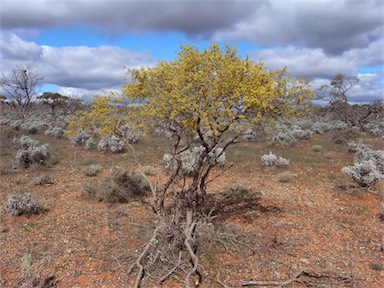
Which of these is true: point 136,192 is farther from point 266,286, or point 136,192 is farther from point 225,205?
point 266,286

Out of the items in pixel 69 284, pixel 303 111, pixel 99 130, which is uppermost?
pixel 303 111

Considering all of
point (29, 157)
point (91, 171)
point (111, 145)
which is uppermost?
point (111, 145)

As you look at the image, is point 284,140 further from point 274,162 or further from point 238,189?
point 238,189

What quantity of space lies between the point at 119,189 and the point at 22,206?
8.93ft

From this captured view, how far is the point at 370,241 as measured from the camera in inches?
309

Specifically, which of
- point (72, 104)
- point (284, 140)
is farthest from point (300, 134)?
point (72, 104)

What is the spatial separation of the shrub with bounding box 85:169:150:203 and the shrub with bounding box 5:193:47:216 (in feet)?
5.85

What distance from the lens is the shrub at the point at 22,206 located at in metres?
9.12

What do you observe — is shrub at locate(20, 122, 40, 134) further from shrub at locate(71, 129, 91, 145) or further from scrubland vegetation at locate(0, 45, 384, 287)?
scrubland vegetation at locate(0, 45, 384, 287)

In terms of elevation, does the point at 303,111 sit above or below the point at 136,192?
above

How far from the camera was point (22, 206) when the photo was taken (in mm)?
9117

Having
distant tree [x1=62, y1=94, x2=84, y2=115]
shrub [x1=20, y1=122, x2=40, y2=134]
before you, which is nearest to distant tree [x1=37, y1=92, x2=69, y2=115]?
distant tree [x1=62, y1=94, x2=84, y2=115]

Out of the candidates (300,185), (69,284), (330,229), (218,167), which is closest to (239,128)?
(330,229)

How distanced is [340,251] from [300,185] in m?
4.97
